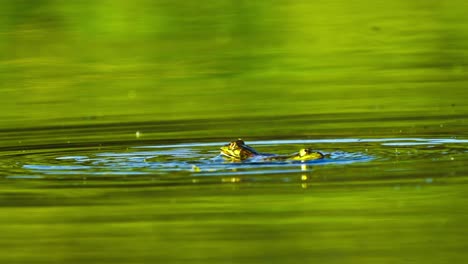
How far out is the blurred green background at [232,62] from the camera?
18.2 m

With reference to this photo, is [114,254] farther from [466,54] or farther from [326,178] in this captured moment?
[466,54]

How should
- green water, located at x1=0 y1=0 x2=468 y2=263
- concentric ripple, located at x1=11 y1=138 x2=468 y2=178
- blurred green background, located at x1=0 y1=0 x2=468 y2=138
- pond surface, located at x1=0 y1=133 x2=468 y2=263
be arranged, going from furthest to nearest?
1. blurred green background, located at x1=0 y1=0 x2=468 y2=138
2. concentric ripple, located at x1=11 y1=138 x2=468 y2=178
3. green water, located at x1=0 y1=0 x2=468 y2=263
4. pond surface, located at x1=0 y1=133 x2=468 y2=263

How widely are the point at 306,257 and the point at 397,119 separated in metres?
7.51

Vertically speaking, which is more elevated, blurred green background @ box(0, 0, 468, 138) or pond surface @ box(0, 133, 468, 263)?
blurred green background @ box(0, 0, 468, 138)

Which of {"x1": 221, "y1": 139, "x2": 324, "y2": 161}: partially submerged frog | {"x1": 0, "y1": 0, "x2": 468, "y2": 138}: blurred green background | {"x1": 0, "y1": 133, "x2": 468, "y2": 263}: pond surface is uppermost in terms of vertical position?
{"x1": 0, "y1": 0, "x2": 468, "y2": 138}: blurred green background

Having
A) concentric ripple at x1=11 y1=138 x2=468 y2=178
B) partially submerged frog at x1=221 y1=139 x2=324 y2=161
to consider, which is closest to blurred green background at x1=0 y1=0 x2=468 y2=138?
concentric ripple at x1=11 y1=138 x2=468 y2=178

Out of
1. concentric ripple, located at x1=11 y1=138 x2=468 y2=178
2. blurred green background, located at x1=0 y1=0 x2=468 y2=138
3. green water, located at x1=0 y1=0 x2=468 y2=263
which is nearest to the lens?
green water, located at x1=0 y1=0 x2=468 y2=263

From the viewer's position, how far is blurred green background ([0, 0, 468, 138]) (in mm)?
18156

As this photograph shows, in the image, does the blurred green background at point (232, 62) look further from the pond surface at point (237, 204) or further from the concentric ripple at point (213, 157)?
the pond surface at point (237, 204)

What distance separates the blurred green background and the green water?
2.3 inches

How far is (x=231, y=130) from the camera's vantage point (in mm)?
16219

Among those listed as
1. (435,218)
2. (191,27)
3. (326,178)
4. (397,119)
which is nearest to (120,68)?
(191,27)

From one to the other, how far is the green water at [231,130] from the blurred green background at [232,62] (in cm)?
6

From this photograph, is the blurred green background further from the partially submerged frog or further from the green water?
the partially submerged frog
